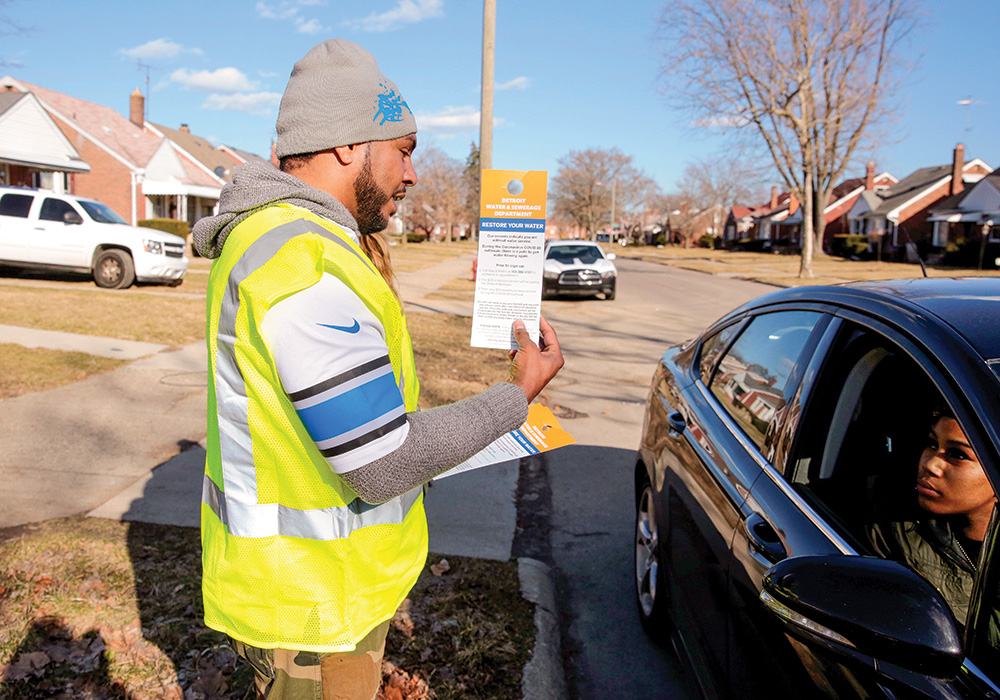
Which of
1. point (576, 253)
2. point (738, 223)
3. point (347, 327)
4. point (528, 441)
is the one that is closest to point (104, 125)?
point (576, 253)

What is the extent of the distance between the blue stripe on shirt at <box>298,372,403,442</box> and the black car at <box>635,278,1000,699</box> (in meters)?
0.85

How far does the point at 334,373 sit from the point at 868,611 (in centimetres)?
102

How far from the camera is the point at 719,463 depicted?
2.65 m

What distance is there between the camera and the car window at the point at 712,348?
3316 millimetres

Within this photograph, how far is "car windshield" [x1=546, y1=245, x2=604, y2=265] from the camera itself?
18.8 metres

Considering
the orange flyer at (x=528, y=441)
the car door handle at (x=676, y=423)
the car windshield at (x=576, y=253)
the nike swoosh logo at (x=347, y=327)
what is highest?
the car windshield at (x=576, y=253)

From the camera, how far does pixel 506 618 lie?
3418mm

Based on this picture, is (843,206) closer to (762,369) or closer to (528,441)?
(762,369)

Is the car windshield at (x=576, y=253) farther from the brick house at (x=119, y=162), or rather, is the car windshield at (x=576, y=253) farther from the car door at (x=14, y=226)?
the brick house at (x=119, y=162)

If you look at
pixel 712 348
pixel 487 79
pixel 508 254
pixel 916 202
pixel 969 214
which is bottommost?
pixel 712 348

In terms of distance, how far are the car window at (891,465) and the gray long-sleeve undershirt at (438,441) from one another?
38.5 inches

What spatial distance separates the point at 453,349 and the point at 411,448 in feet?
29.2

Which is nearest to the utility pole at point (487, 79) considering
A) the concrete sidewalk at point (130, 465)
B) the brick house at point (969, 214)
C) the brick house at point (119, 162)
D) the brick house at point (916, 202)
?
the concrete sidewalk at point (130, 465)

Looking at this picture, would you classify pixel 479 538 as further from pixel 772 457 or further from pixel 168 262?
pixel 168 262
